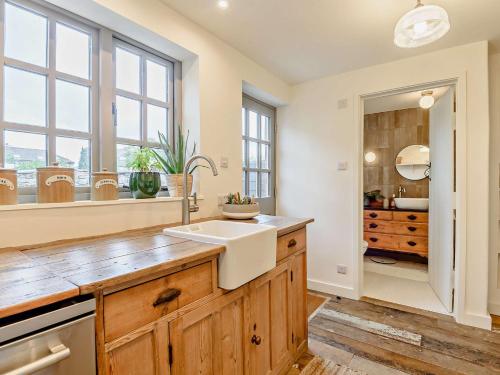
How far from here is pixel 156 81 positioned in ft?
6.25

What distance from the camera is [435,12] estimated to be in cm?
128

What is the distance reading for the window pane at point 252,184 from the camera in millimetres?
2805

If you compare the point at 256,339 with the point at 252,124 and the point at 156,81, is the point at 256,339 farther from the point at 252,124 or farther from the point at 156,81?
the point at 252,124

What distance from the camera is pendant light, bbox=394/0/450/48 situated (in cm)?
128

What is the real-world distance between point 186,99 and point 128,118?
1.49 ft

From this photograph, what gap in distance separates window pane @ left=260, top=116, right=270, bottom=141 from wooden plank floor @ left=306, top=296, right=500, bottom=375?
187 cm

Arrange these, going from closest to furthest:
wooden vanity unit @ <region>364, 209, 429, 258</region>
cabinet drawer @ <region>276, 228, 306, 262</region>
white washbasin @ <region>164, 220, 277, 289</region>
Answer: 1. white washbasin @ <region>164, 220, 277, 289</region>
2. cabinet drawer @ <region>276, 228, 306, 262</region>
3. wooden vanity unit @ <region>364, 209, 429, 258</region>

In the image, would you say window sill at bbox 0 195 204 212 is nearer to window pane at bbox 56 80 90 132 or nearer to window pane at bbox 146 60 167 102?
window pane at bbox 56 80 90 132

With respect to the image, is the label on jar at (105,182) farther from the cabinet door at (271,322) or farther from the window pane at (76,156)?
the cabinet door at (271,322)

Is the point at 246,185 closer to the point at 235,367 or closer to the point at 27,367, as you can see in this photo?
the point at 235,367

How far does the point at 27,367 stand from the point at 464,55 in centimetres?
308

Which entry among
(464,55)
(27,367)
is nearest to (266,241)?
(27,367)

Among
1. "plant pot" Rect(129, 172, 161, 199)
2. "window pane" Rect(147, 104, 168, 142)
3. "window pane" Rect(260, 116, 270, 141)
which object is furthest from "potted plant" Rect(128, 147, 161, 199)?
"window pane" Rect(260, 116, 270, 141)

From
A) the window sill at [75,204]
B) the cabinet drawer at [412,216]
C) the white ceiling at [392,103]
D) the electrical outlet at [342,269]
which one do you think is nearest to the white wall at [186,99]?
the window sill at [75,204]
